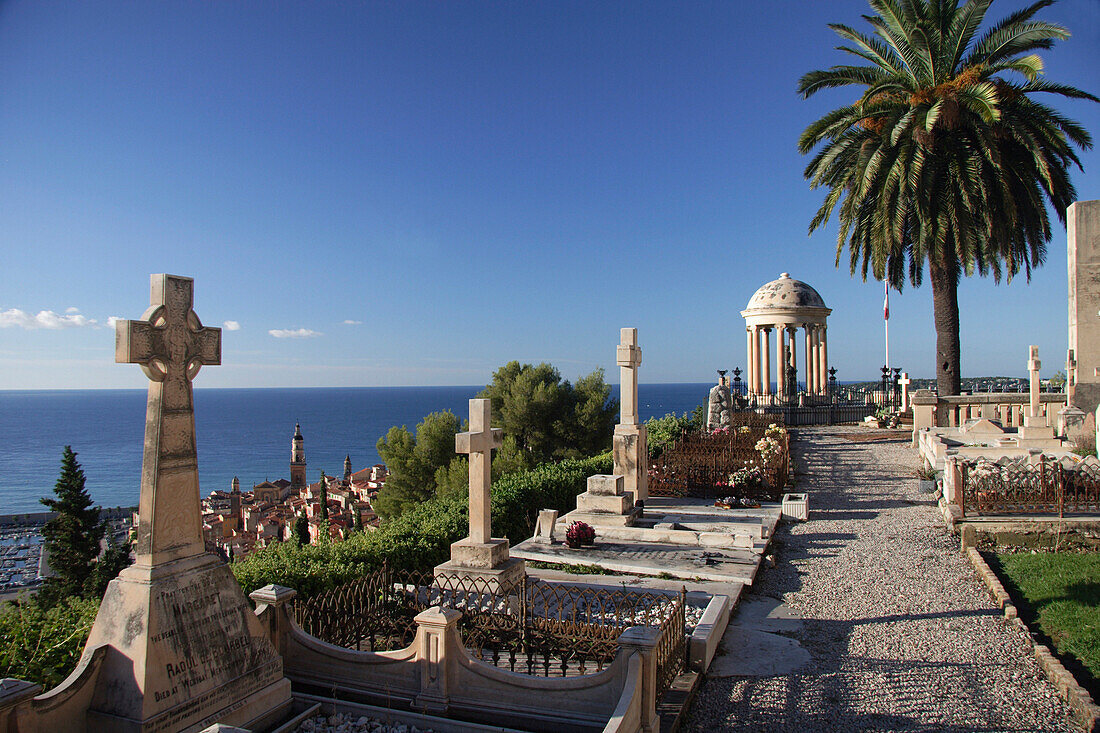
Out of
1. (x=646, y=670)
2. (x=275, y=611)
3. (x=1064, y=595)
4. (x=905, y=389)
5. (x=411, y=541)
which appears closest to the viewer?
(x=646, y=670)

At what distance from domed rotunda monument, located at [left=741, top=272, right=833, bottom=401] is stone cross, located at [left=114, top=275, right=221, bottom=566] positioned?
2745 centimetres

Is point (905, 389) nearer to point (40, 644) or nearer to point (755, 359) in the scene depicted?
point (755, 359)

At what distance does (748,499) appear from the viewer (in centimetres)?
1277

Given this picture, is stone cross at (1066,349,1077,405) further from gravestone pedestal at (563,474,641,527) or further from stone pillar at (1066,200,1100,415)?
gravestone pedestal at (563,474,641,527)

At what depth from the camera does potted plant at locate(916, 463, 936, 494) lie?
12688mm

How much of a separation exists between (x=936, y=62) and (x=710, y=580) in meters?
15.6

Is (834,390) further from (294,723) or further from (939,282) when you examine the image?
(294,723)

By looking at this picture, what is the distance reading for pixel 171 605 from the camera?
156 inches

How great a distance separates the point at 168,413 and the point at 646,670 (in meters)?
3.33

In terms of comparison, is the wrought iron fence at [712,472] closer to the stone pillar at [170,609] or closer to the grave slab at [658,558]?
the grave slab at [658,558]

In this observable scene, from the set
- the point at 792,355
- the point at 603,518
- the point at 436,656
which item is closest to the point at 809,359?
the point at 792,355

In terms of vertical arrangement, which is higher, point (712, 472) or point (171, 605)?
point (171, 605)

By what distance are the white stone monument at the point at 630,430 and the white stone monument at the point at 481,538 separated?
203 inches

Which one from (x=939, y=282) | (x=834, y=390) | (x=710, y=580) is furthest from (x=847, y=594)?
(x=834, y=390)
